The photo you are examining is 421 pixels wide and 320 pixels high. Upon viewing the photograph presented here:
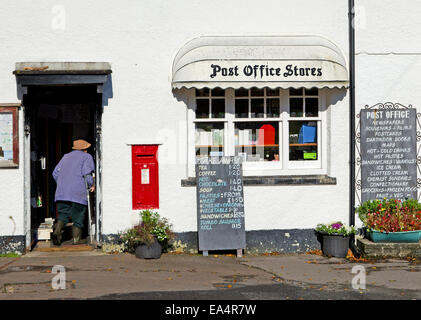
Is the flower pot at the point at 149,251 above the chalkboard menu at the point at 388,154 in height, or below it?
below

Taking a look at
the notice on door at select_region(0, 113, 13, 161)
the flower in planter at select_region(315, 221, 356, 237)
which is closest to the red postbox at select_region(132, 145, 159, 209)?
the notice on door at select_region(0, 113, 13, 161)

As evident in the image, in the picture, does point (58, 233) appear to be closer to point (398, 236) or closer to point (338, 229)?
point (338, 229)

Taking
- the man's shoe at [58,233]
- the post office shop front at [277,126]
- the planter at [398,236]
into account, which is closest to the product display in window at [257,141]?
the post office shop front at [277,126]

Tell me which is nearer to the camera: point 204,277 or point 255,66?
point 204,277

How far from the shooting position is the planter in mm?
10406

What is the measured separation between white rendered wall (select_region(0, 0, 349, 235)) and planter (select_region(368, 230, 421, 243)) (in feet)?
2.28

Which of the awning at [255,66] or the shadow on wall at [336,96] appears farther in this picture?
the shadow on wall at [336,96]

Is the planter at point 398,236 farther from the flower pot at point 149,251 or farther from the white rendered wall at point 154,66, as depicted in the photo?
the flower pot at point 149,251

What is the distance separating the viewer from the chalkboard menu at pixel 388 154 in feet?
36.0

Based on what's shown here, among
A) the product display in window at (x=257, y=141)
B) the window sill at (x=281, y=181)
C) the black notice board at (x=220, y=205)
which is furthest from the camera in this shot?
the product display in window at (x=257, y=141)

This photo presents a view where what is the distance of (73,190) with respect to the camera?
36.0 feet

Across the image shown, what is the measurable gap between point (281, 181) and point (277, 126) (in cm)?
99

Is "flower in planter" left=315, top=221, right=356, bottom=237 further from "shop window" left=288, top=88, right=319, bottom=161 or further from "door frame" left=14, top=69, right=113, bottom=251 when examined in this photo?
"door frame" left=14, top=69, right=113, bottom=251

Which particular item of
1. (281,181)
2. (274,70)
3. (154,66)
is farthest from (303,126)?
(154,66)
